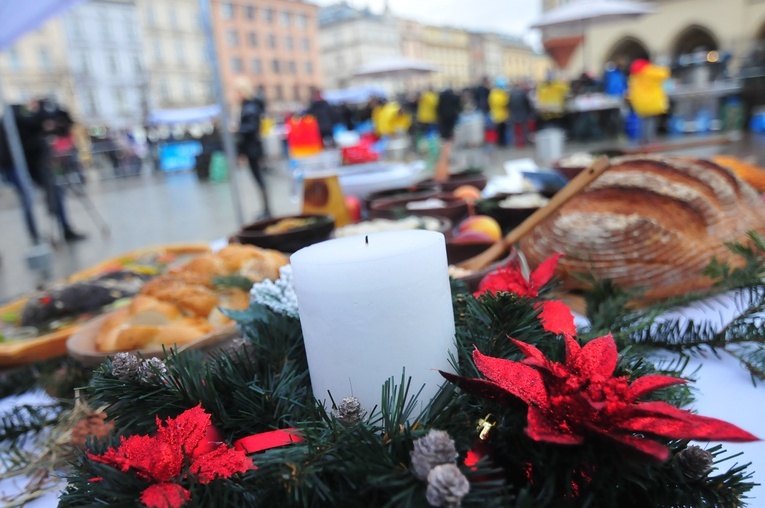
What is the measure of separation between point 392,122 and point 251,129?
16.0ft

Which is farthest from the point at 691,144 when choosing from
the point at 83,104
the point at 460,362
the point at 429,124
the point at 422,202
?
the point at 83,104

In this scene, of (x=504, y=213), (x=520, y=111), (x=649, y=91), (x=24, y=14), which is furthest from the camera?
(x=520, y=111)

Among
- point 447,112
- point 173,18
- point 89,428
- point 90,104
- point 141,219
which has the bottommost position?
point 141,219

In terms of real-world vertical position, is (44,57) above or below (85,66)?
above

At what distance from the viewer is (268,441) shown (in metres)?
0.32

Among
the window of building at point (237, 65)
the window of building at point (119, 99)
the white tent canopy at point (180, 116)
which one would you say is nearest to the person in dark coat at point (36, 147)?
the white tent canopy at point (180, 116)

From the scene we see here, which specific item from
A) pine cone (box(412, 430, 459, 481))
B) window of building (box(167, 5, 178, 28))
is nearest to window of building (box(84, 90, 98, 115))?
window of building (box(167, 5, 178, 28))

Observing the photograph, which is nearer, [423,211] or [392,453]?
[392,453]

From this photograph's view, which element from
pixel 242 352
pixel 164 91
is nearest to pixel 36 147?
pixel 242 352

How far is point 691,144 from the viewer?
1658mm

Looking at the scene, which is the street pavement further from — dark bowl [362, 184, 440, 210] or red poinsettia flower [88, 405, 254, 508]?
red poinsettia flower [88, 405, 254, 508]

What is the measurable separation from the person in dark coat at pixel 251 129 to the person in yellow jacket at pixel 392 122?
464cm

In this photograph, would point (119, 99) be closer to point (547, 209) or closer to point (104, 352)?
point (104, 352)

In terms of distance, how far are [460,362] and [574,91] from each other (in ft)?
32.1
